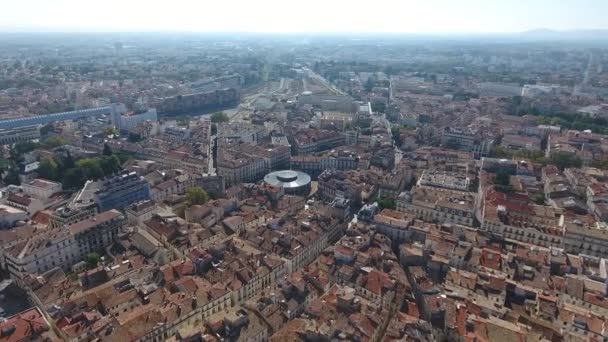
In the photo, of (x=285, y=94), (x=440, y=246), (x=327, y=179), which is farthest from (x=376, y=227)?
(x=285, y=94)

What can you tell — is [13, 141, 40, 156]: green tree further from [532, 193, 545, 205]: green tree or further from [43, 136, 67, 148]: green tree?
[532, 193, 545, 205]: green tree

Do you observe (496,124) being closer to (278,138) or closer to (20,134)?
(278,138)

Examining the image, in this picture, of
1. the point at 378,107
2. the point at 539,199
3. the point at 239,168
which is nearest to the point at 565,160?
the point at 539,199

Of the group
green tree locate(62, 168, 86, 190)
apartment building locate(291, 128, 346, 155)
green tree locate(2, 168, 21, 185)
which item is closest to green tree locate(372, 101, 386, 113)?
apartment building locate(291, 128, 346, 155)

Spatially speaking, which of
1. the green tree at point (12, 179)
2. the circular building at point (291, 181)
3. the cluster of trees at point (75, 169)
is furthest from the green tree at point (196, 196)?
the green tree at point (12, 179)

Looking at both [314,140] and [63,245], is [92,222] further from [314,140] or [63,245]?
[314,140]

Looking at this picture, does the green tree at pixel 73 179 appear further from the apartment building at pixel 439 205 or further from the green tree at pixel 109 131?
the apartment building at pixel 439 205
